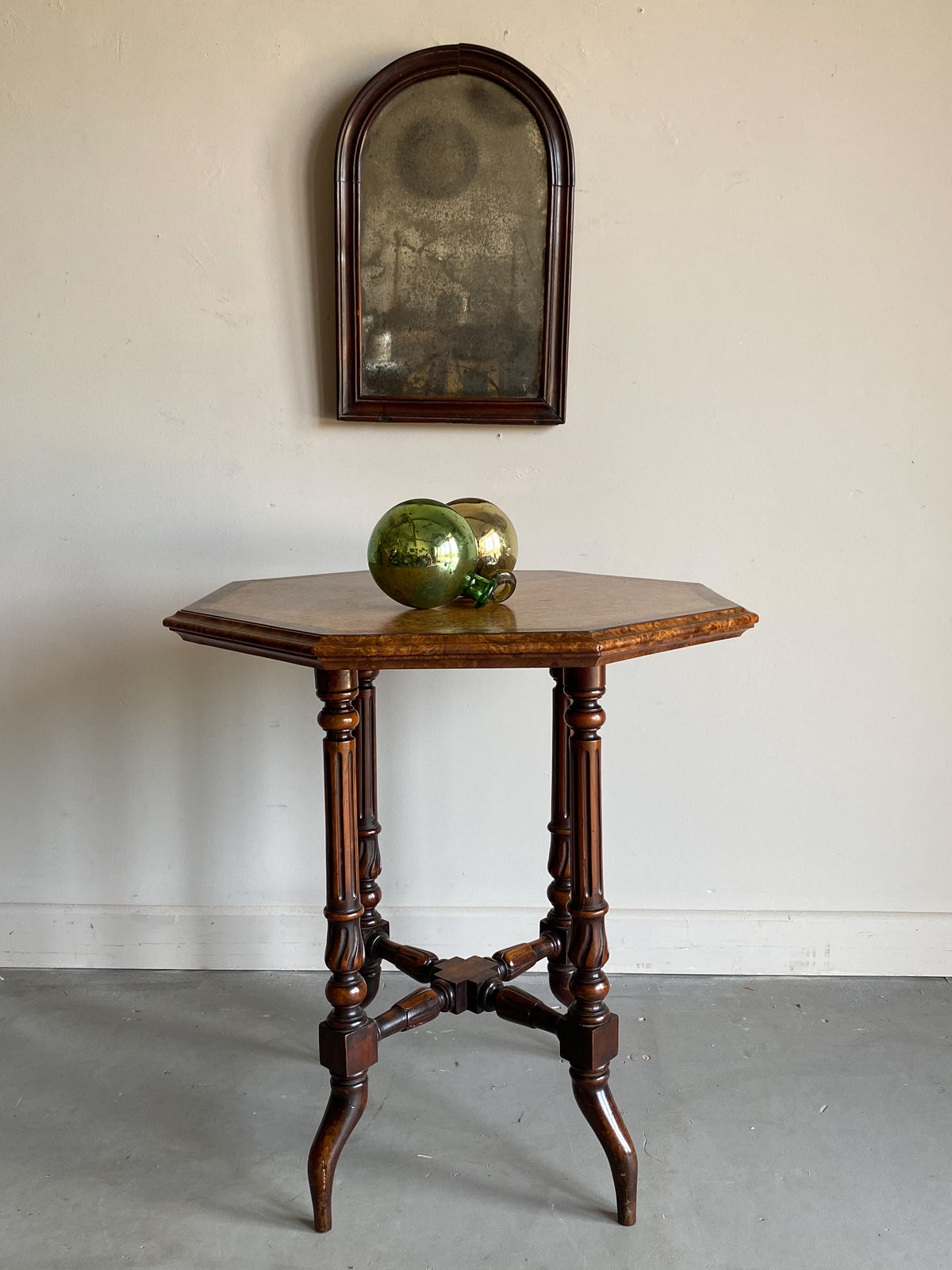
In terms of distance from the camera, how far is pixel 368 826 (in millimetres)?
2262

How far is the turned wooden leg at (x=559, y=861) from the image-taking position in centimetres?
217

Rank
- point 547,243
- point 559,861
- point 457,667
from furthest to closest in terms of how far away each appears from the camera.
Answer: point 547,243 → point 559,861 → point 457,667

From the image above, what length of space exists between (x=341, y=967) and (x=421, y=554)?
0.71m

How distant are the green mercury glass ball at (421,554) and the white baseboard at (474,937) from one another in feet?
4.05

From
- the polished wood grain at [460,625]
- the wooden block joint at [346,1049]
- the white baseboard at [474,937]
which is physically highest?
the polished wood grain at [460,625]

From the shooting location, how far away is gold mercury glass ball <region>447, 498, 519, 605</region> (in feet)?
5.98

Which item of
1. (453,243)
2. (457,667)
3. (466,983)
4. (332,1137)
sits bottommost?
(332,1137)

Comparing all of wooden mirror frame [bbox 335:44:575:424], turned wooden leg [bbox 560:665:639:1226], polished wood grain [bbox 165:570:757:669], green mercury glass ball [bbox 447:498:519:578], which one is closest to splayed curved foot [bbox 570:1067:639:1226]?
turned wooden leg [bbox 560:665:639:1226]

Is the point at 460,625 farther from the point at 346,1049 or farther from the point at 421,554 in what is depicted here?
the point at 346,1049

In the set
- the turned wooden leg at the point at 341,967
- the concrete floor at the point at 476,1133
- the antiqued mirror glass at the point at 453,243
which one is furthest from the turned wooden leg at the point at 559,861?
the antiqued mirror glass at the point at 453,243

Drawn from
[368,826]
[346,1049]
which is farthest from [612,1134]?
[368,826]

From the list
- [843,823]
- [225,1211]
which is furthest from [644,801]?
[225,1211]

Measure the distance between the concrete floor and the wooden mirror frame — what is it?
143cm

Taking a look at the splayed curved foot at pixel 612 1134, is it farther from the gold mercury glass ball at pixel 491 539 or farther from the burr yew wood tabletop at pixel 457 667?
the gold mercury glass ball at pixel 491 539
